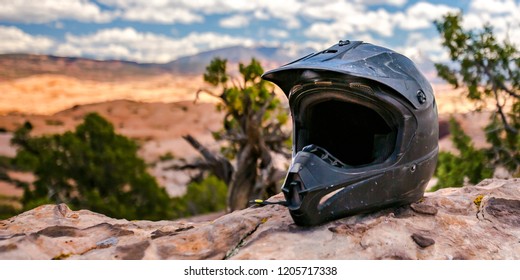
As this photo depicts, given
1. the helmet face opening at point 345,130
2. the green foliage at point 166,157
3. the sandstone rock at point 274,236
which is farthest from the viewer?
the green foliage at point 166,157

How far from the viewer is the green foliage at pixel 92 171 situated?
55.1 ft

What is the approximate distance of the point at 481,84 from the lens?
1400 centimetres

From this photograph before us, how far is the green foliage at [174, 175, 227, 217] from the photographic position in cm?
2003

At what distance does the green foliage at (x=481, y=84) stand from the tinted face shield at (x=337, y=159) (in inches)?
406

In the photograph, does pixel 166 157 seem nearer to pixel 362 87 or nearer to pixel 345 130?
pixel 345 130

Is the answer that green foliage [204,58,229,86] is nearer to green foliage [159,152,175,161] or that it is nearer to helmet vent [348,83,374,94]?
helmet vent [348,83,374,94]

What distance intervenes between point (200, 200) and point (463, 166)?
33.2 feet

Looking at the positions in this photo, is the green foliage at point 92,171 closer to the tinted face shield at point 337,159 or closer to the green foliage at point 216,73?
the green foliage at point 216,73

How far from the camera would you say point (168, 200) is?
17.8 m

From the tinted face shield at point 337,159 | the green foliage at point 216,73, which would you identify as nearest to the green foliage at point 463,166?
the green foliage at point 216,73

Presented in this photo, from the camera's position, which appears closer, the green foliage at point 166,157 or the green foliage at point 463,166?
the green foliage at point 463,166

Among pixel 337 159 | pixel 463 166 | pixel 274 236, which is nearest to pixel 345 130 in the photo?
pixel 337 159

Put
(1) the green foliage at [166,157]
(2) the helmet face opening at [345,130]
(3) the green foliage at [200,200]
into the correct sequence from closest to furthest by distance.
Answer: (2) the helmet face opening at [345,130], (3) the green foliage at [200,200], (1) the green foliage at [166,157]

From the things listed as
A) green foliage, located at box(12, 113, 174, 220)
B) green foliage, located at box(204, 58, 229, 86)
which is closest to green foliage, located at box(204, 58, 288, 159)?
green foliage, located at box(204, 58, 229, 86)
